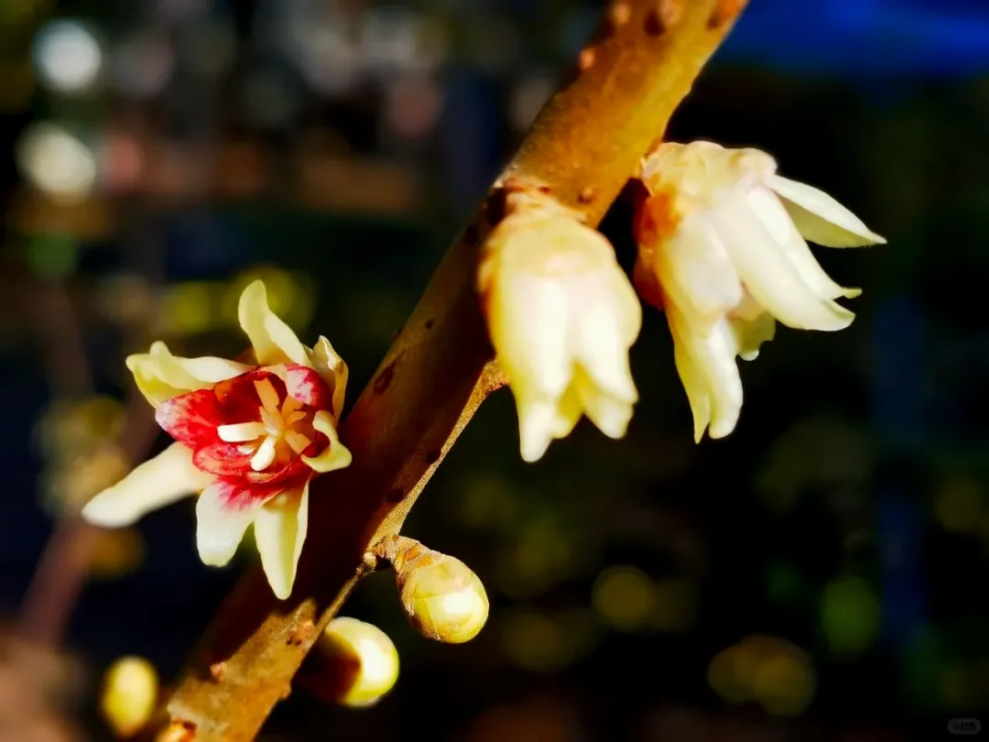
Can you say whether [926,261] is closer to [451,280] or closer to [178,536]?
[451,280]

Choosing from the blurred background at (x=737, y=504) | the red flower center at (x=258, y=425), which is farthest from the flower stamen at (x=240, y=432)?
the blurred background at (x=737, y=504)

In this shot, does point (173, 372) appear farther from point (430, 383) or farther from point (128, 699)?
point (128, 699)

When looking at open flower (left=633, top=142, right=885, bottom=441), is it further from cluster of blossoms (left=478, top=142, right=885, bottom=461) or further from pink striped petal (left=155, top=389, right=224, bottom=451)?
pink striped petal (left=155, top=389, right=224, bottom=451)

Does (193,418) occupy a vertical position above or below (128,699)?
above

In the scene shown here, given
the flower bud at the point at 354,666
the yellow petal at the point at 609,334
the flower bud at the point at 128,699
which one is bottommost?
the flower bud at the point at 128,699

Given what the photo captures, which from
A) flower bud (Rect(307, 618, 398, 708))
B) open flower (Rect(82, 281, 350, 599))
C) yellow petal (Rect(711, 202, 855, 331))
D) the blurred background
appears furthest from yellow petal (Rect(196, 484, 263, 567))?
the blurred background

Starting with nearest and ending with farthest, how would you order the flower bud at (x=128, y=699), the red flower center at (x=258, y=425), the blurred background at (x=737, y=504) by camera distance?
1. the red flower center at (x=258, y=425)
2. the flower bud at (x=128, y=699)
3. the blurred background at (x=737, y=504)

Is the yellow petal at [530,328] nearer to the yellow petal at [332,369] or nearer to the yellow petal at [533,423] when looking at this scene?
the yellow petal at [533,423]

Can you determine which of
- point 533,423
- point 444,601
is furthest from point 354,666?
point 533,423
